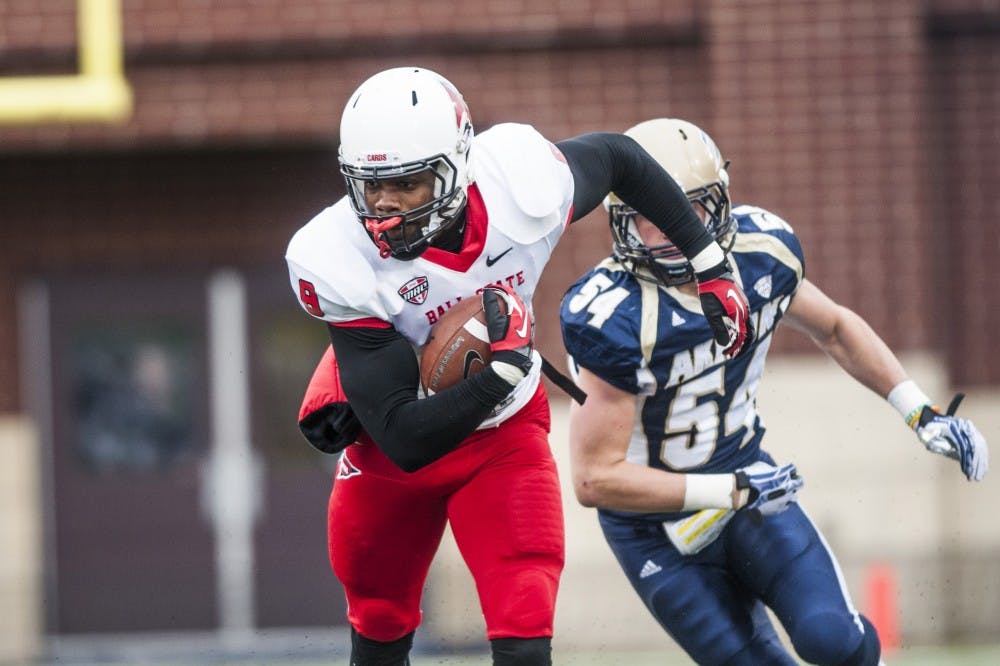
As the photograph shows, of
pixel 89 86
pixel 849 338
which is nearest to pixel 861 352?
pixel 849 338

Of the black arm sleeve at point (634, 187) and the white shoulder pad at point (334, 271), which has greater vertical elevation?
the black arm sleeve at point (634, 187)

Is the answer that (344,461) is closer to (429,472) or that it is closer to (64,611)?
(429,472)

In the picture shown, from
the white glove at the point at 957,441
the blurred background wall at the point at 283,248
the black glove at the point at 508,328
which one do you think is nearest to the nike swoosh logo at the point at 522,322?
the black glove at the point at 508,328

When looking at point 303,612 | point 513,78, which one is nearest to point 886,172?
point 513,78

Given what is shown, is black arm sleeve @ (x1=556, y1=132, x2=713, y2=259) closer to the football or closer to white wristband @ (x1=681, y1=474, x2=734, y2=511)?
the football

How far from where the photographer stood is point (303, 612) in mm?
9000

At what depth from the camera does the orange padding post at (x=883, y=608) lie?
7.19m

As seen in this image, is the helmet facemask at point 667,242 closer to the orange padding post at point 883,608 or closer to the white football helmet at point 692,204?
the white football helmet at point 692,204

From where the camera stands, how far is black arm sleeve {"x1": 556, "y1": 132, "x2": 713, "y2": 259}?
410cm

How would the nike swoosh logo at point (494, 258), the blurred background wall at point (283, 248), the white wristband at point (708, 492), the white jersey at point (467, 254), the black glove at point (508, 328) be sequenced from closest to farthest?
the black glove at point (508, 328) < the white jersey at point (467, 254) < the nike swoosh logo at point (494, 258) < the white wristband at point (708, 492) < the blurred background wall at point (283, 248)

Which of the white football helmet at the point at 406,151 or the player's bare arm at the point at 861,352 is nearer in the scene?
the white football helmet at the point at 406,151

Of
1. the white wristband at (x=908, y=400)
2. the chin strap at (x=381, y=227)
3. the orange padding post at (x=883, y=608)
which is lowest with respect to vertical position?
the orange padding post at (x=883, y=608)

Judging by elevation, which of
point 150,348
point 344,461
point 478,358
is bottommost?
point 150,348

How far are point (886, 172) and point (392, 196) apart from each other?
506 cm
